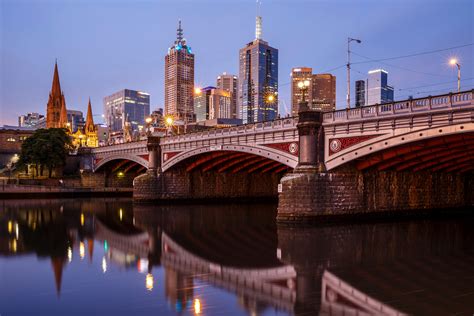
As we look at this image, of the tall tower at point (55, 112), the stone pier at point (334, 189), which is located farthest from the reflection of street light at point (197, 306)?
the tall tower at point (55, 112)

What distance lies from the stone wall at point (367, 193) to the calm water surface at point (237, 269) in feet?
4.47

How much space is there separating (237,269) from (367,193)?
15.1 metres

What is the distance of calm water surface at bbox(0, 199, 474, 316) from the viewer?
11484 millimetres

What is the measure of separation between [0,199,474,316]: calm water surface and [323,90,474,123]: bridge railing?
656 centimetres

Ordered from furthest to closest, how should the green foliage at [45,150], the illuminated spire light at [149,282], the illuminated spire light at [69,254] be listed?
the green foliage at [45,150]
the illuminated spire light at [69,254]
the illuminated spire light at [149,282]

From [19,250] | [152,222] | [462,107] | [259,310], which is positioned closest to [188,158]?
[152,222]

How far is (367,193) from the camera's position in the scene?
2822 centimetres

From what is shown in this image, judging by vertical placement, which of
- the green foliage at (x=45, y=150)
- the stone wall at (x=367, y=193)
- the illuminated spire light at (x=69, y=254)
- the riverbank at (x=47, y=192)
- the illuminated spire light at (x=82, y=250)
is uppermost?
the green foliage at (x=45, y=150)

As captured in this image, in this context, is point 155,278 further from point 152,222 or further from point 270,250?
point 152,222

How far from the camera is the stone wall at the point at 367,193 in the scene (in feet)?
85.4

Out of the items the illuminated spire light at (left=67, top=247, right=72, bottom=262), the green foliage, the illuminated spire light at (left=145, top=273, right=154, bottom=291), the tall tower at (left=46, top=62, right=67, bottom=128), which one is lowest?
the illuminated spire light at (left=67, top=247, right=72, bottom=262)

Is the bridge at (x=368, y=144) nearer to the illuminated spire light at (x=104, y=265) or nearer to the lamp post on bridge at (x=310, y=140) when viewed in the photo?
the lamp post on bridge at (x=310, y=140)

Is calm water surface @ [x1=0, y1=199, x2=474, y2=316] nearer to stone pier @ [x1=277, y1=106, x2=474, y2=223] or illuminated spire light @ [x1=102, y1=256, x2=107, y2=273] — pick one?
illuminated spire light @ [x1=102, y1=256, x2=107, y2=273]

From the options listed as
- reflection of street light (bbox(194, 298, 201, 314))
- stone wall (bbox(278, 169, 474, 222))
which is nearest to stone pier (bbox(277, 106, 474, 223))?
stone wall (bbox(278, 169, 474, 222))
